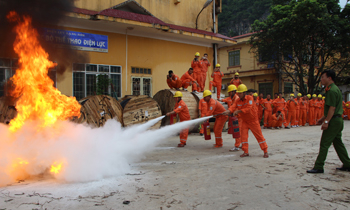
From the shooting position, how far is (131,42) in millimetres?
15016

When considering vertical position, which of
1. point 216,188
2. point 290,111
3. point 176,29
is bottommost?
point 216,188

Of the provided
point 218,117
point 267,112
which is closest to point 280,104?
point 267,112

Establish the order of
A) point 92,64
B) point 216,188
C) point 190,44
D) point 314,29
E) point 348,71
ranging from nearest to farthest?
point 216,188 → point 92,64 → point 190,44 → point 314,29 → point 348,71

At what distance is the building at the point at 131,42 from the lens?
13.0m

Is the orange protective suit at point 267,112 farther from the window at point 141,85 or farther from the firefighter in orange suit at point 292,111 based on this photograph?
the window at point 141,85

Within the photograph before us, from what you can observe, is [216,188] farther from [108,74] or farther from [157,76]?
[157,76]

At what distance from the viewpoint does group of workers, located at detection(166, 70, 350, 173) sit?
213 inches

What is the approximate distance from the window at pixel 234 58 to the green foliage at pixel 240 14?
13735 mm

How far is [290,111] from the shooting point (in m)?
16.3

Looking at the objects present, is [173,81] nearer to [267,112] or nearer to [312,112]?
[267,112]

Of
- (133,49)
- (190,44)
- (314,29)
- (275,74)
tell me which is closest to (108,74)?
(133,49)

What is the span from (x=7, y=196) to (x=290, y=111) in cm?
1551

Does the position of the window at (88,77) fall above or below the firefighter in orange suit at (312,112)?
above

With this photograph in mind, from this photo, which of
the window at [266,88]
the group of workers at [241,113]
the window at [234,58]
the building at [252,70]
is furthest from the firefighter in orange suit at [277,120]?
the window at [234,58]
